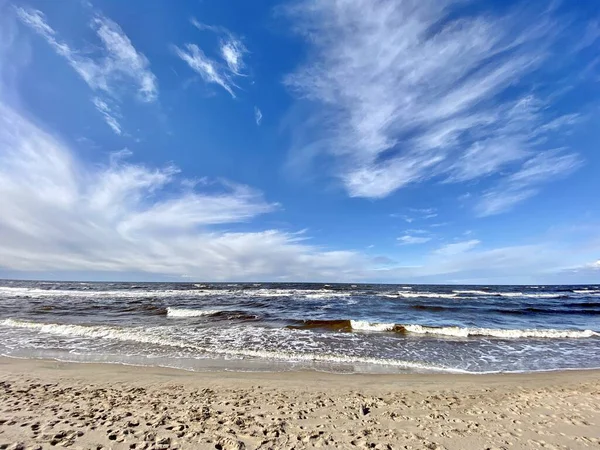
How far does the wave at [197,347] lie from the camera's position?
31.5 feet

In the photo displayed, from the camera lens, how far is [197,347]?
36.7 ft

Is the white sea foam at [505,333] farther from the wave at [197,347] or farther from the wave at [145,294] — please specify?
the wave at [145,294]

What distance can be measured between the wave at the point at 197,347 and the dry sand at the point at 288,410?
1381 mm

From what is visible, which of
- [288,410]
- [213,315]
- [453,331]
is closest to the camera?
[288,410]

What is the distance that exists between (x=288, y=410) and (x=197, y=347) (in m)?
6.74

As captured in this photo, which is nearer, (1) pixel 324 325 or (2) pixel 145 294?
(1) pixel 324 325

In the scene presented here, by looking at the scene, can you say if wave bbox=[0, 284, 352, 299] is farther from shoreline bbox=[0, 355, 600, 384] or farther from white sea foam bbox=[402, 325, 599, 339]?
shoreline bbox=[0, 355, 600, 384]

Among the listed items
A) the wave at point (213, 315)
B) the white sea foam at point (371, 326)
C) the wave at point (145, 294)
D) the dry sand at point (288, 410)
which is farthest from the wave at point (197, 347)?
the wave at point (145, 294)

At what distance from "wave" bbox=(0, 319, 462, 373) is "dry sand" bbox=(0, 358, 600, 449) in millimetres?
1381

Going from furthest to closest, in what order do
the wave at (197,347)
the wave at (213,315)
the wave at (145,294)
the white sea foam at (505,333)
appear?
1. the wave at (145,294)
2. the wave at (213,315)
3. the white sea foam at (505,333)
4. the wave at (197,347)

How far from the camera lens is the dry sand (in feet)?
14.7

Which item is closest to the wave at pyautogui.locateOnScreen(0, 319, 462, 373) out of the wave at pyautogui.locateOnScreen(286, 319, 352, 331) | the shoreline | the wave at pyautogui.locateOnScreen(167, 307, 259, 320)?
the shoreline

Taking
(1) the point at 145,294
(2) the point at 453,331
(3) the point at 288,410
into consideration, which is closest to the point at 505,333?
(2) the point at 453,331

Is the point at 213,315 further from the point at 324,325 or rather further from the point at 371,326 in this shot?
the point at 371,326
